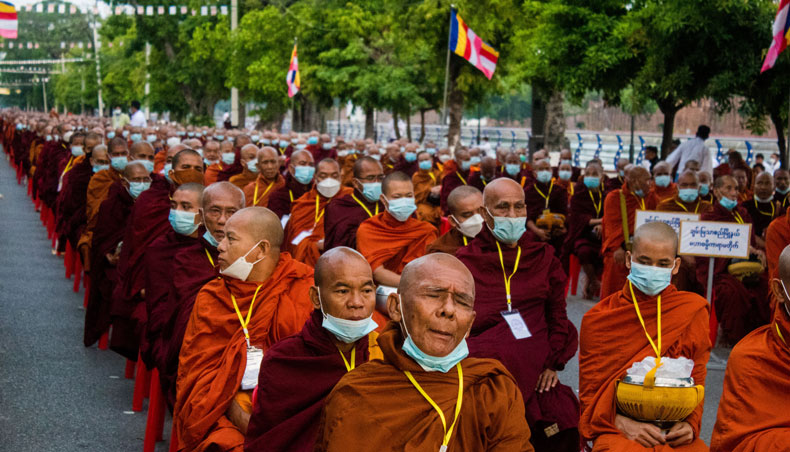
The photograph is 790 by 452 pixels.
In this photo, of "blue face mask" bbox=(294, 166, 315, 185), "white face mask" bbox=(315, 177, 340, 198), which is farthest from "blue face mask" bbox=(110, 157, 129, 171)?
"white face mask" bbox=(315, 177, 340, 198)

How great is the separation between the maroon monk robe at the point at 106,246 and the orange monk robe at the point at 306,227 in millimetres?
1484

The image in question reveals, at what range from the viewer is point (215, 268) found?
5613mm

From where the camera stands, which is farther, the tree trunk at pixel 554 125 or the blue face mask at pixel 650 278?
the tree trunk at pixel 554 125

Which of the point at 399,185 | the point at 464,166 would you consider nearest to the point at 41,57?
the point at 464,166

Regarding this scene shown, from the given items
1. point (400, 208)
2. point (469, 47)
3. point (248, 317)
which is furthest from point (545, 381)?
point (469, 47)

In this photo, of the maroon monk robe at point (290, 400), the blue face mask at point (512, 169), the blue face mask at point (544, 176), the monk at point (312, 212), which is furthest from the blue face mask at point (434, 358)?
the blue face mask at point (512, 169)

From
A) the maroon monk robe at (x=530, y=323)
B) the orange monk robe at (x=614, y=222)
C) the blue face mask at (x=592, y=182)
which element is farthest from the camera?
the blue face mask at (x=592, y=182)

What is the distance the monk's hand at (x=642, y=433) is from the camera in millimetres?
4535

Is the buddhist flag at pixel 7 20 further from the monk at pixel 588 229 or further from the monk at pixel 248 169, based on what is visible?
the monk at pixel 588 229

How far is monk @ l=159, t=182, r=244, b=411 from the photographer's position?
5.30 meters

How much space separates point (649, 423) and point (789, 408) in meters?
0.70

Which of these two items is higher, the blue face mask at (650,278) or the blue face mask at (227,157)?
the blue face mask at (650,278)

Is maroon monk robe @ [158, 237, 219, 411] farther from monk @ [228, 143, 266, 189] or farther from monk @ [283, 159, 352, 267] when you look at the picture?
monk @ [228, 143, 266, 189]

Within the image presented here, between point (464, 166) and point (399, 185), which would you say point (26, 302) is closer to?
point (399, 185)
